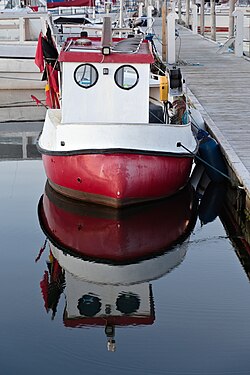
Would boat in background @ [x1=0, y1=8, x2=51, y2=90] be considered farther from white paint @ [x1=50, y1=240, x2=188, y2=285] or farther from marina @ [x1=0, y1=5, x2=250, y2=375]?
white paint @ [x1=50, y1=240, x2=188, y2=285]

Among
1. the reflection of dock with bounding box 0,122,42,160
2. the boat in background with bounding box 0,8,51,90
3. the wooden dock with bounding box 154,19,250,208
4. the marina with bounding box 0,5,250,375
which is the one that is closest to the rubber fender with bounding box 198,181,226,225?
the marina with bounding box 0,5,250,375

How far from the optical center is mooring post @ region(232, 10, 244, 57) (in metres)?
21.3

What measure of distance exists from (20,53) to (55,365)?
18.1m

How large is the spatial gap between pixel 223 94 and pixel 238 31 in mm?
6177

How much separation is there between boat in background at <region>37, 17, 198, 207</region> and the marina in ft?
0.06

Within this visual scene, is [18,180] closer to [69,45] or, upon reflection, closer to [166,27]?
[69,45]

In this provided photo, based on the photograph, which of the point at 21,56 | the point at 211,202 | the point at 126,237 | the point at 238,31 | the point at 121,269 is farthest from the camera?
the point at 21,56

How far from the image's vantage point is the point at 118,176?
10.4 meters

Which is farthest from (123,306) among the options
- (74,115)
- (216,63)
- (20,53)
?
(20,53)

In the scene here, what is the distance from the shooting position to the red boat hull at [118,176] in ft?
34.1

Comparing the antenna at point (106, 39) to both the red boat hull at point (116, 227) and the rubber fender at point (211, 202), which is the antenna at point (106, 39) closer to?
the red boat hull at point (116, 227)

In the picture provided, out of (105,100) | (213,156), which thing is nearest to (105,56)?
(105,100)

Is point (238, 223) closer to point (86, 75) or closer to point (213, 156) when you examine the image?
point (213, 156)

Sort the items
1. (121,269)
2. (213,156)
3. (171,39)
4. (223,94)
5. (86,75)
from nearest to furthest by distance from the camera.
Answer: (121,269), (86,75), (213,156), (223,94), (171,39)
